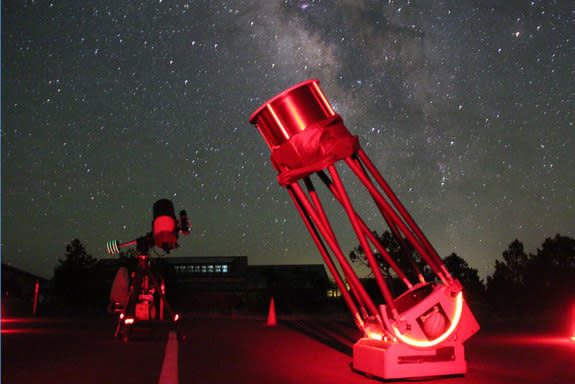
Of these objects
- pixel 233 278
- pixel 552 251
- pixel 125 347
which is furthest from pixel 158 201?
pixel 233 278

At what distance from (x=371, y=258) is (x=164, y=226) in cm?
666

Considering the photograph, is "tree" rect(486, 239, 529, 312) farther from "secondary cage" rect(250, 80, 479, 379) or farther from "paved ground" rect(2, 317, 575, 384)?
"secondary cage" rect(250, 80, 479, 379)

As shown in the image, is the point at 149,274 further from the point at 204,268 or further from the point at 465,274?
the point at 204,268

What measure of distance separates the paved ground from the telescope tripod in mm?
395

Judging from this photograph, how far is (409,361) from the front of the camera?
673 centimetres

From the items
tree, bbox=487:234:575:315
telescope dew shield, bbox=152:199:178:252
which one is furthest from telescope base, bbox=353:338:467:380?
tree, bbox=487:234:575:315

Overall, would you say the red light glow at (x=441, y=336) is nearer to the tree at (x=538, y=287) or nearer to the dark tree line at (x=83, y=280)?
Result: the tree at (x=538, y=287)

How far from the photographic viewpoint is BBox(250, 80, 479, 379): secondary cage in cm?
679

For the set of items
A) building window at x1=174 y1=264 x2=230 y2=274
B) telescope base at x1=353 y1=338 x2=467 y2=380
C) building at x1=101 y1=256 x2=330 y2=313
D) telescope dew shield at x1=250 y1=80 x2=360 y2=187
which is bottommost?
telescope base at x1=353 y1=338 x2=467 y2=380

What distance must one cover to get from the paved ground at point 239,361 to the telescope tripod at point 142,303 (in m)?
0.40

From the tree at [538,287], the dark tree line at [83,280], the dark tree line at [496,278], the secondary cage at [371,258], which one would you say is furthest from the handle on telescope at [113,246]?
the dark tree line at [83,280]

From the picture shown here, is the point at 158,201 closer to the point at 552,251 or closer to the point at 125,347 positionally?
the point at 125,347

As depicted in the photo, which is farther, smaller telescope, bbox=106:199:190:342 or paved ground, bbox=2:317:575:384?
smaller telescope, bbox=106:199:190:342

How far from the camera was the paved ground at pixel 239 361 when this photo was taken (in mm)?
6789
